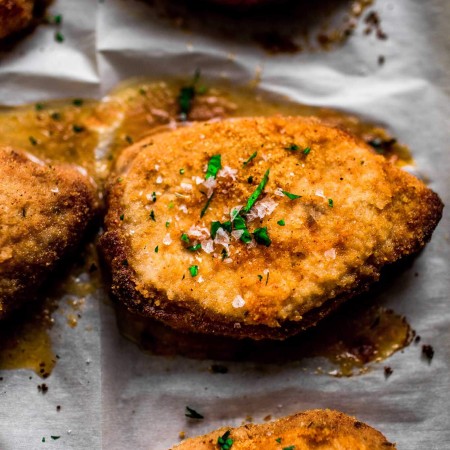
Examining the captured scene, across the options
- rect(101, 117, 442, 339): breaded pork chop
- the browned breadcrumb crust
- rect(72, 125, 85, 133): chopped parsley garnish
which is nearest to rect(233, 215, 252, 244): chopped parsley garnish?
rect(101, 117, 442, 339): breaded pork chop

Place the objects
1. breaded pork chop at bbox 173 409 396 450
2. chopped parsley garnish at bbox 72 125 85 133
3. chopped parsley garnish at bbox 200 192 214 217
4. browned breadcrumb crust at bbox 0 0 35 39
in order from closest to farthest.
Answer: breaded pork chop at bbox 173 409 396 450 < chopped parsley garnish at bbox 200 192 214 217 < browned breadcrumb crust at bbox 0 0 35 39 < chopped parsley garnish at bbox 72 125 85 133

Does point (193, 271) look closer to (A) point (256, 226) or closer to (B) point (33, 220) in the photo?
(A) point (256, 226)

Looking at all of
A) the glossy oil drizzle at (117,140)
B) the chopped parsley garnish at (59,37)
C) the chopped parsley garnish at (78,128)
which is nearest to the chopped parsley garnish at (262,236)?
the glossy oil drizzle at (117,140)

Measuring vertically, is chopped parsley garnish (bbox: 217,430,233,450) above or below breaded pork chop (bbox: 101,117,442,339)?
below

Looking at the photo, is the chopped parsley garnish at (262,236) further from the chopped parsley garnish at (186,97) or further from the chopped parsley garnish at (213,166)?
the chopped parsley garnish at (186,97)

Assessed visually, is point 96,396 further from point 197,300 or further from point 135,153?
point 135,153

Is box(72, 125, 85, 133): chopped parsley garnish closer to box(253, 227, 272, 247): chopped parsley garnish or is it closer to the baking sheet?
the baking sheet

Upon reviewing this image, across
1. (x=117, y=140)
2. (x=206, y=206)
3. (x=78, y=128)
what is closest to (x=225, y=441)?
(x=206, y=206)
